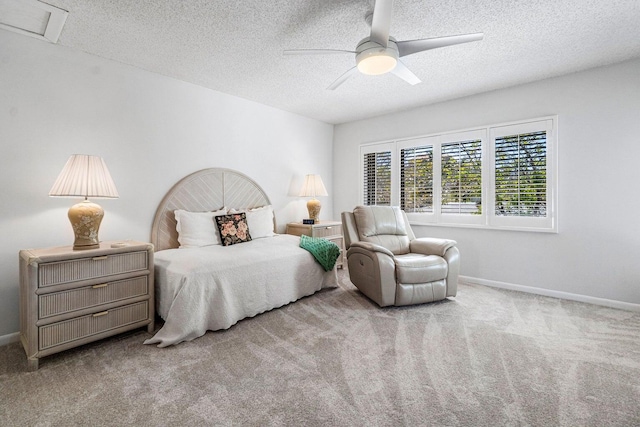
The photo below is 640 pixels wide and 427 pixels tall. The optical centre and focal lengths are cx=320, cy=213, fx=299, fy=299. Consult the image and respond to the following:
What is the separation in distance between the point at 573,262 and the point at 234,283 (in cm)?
363

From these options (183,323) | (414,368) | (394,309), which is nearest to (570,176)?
(394,309)

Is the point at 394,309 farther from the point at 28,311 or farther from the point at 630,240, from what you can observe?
the point at 28,311

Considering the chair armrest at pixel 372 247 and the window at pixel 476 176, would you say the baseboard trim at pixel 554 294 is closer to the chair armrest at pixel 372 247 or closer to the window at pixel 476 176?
the window at pixel 476 176

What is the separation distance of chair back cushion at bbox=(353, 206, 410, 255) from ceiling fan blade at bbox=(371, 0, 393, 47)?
6.75 feet

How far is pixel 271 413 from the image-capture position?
156cm

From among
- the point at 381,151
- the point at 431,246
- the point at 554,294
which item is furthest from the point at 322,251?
the point at 554,294

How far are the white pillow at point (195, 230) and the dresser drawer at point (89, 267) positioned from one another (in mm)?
736

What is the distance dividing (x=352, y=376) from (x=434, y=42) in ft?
7.47

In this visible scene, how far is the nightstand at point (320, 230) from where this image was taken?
13.9ft

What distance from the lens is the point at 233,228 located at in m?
3.42

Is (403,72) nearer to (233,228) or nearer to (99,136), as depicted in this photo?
(233,228)

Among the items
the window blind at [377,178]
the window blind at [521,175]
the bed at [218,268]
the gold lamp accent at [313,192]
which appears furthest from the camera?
the window blind at [377,178]

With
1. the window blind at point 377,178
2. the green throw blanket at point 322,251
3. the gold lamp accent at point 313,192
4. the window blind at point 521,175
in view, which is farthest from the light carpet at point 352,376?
the window blind at point 377,178

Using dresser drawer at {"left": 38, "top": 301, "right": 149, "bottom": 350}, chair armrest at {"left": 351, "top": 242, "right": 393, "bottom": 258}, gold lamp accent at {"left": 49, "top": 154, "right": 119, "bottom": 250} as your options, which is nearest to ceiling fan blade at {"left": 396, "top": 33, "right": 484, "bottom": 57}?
chair armrest at {"left": 351, "top": 242, "right": 393, "bottom": 258}
